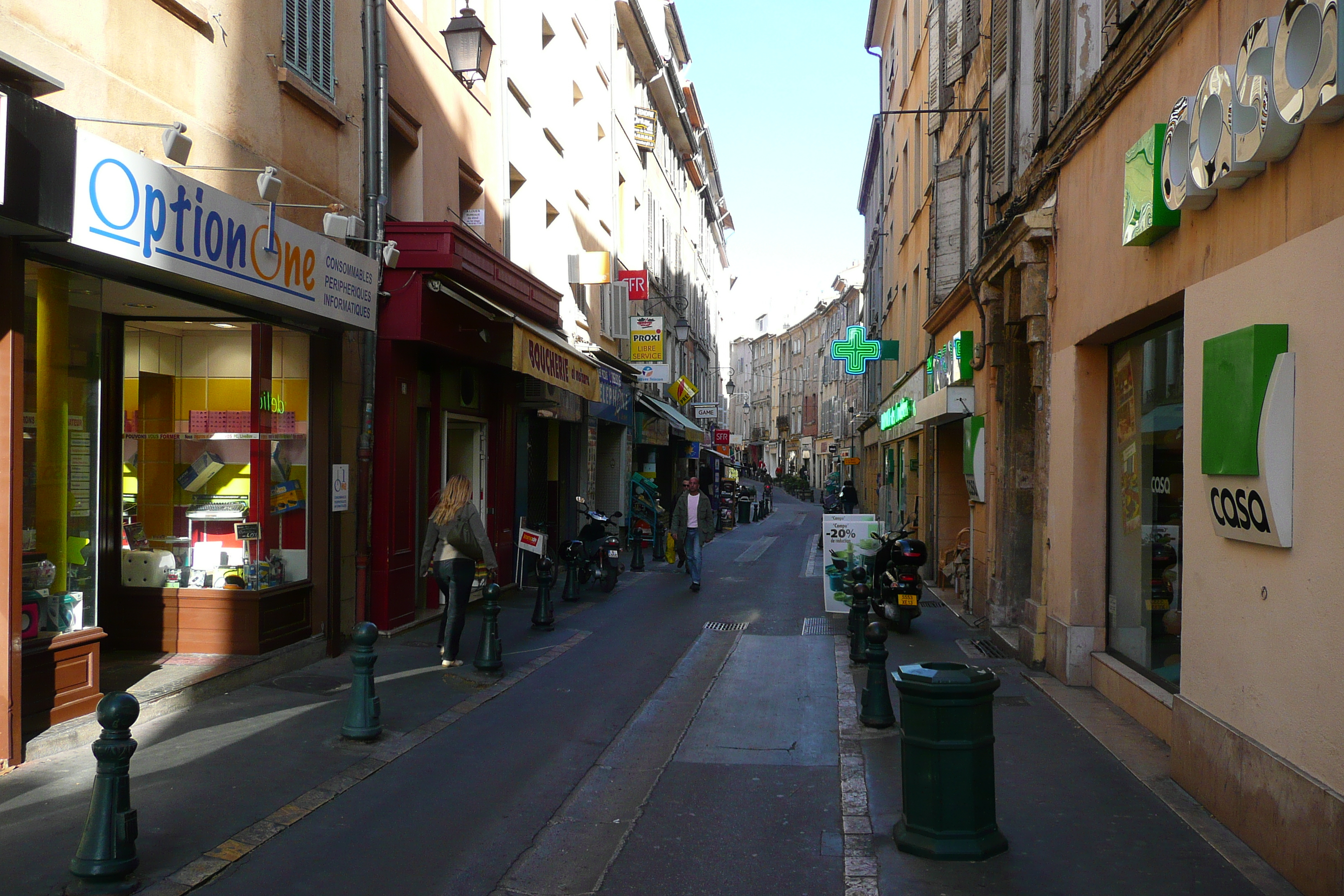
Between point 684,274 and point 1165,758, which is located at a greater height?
point 684,274

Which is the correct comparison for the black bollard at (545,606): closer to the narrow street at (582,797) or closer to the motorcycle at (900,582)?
the narrow street at (582,797)

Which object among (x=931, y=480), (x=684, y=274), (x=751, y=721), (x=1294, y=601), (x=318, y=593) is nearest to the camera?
(x=1294, y=601)

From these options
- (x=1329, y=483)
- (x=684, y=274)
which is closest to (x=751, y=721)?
(x=1329, y=483)

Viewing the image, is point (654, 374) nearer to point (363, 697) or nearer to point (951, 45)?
point (951, 45)

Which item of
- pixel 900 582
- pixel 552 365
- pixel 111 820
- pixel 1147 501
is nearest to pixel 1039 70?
pixel 1147 501

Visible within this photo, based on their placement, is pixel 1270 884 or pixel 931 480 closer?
pixel 1270 884

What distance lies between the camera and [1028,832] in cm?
495

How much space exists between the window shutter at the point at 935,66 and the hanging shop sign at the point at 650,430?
368 inches

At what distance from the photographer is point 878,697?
7164 millimetres

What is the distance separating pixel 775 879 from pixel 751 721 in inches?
118

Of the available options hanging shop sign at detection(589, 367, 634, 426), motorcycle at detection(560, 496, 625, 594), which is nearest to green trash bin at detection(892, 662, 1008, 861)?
motorcycle at detection(560, 496, 625, 594)

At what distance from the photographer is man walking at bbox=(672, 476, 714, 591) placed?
628 inches

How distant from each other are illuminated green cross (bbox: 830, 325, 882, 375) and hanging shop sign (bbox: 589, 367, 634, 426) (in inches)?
223

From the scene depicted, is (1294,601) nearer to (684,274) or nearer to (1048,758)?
(1048,758)
